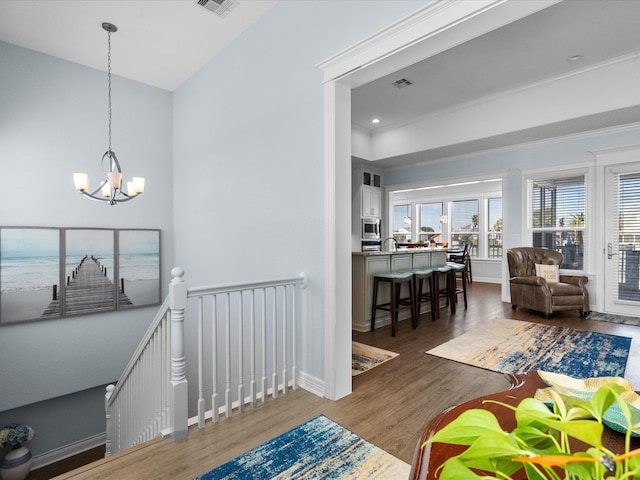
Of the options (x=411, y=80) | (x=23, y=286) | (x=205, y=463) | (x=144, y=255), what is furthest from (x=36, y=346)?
(x=411, y=80)

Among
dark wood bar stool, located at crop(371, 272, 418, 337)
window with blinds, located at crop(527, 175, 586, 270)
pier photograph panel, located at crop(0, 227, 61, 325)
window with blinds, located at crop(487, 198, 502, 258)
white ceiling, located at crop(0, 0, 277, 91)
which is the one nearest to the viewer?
white ceiling, located at crop(0, 0, 277, 91)

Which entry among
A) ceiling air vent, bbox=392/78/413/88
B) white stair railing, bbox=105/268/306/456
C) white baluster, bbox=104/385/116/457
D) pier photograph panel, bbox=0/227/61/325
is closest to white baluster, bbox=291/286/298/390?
white stair railing, bbox=105/268/306/456

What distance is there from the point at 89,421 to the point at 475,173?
24.1 feet

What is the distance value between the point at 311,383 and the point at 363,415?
1.84ft

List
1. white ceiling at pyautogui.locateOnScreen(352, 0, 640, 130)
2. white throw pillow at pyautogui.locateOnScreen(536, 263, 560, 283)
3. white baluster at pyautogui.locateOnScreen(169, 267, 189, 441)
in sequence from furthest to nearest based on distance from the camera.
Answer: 1. white throw pillow at pyautogui.locateOnScreen(536, 263, 560, 283)
2. white ceiling at pyautogui.locateOnScreen(352, 0, 640, 130)
3. white baluster at pyautogui.locateOnScreen(169, 267, 189, 441)

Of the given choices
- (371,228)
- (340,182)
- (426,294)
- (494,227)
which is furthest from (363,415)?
(494,227)

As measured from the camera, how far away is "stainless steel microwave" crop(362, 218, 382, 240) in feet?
24.5

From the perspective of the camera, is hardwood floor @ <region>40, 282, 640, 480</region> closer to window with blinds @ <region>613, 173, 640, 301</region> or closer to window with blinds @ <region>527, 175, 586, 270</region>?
window with blinds @ <region>613, 173, 640, 301</region>

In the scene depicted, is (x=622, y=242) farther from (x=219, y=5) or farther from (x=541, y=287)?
(x=219, y=5)

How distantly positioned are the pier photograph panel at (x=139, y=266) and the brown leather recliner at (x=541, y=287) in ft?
18.4

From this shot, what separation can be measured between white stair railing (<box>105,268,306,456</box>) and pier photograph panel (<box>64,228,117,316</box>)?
1.39 metres

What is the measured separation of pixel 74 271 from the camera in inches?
172

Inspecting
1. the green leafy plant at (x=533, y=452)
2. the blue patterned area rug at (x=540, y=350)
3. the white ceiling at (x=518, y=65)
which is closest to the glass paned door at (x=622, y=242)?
the white ceiling at (x=518, y=65)

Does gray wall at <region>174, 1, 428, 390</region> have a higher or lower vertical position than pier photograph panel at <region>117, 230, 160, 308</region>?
higher
